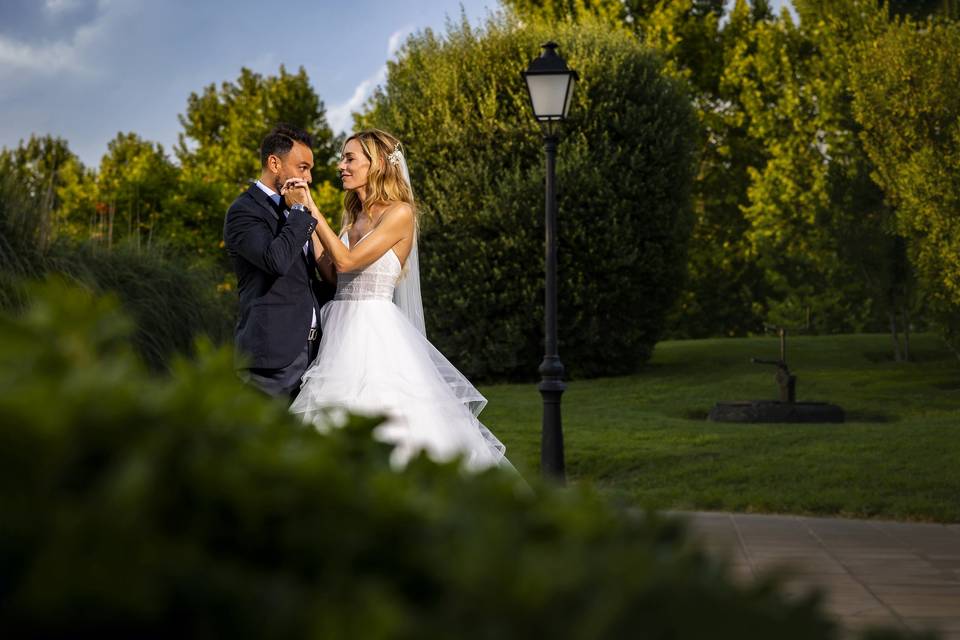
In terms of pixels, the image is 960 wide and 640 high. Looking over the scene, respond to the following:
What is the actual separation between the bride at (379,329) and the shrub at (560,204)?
13135 millimetres

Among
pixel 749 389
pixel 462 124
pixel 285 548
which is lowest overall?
pixel 749 389

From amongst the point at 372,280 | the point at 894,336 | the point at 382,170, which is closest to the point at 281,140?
the point at 382,170

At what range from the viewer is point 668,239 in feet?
67.2

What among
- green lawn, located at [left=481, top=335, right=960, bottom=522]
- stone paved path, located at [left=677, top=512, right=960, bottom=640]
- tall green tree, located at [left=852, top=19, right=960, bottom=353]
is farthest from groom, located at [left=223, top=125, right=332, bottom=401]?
tall green tree, located at [left=852, top=19, right=960, bottom=353]

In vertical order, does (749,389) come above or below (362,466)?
below

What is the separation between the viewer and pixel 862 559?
674 cm

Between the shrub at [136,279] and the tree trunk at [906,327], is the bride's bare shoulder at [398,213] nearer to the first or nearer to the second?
the shrub at [136,279]

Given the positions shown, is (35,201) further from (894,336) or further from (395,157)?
(894,336)

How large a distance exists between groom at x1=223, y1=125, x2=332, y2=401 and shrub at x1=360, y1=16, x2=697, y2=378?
1368 cm

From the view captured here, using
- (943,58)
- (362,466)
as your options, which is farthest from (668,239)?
(362,466)

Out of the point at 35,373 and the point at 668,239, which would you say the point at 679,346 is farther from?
the point at 35,373

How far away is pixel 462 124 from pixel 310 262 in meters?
15.0

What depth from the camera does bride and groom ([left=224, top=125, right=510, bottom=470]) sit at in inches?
226

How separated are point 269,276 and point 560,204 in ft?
47.5
